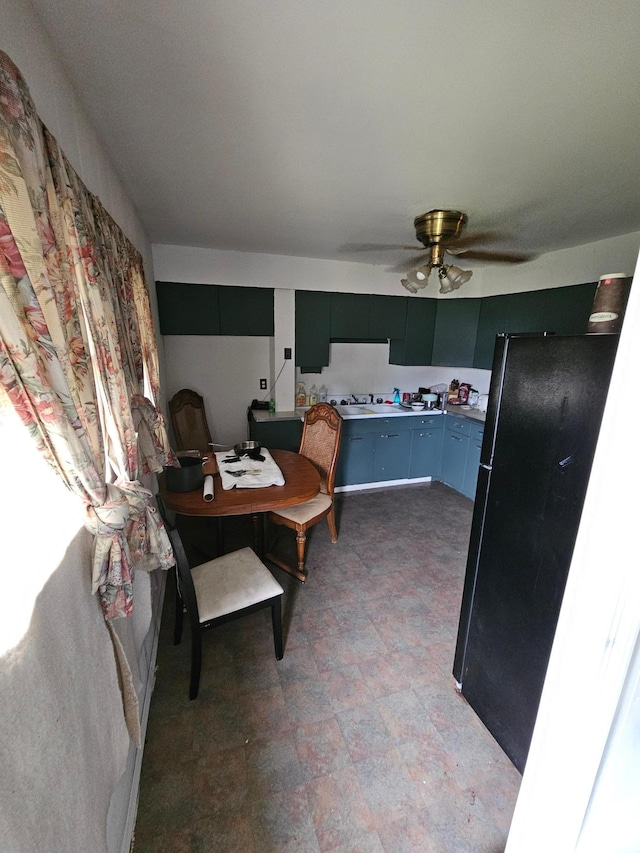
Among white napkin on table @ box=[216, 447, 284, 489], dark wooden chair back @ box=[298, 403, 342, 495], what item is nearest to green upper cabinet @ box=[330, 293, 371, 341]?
dark wooden chair back @ box=[298, 403, 342, 495]

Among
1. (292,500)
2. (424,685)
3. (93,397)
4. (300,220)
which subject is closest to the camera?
(93,397)

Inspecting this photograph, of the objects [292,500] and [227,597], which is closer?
[227,597]

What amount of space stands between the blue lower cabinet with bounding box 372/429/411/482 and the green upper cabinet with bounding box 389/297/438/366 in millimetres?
913

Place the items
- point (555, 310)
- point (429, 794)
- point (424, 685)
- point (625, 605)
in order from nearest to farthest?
point (625, 605)
point (429, 794)
point (424, 685)
point (555, 310)

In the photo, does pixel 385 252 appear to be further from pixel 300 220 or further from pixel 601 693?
pixel 601 693

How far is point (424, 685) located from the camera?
5.49 ft

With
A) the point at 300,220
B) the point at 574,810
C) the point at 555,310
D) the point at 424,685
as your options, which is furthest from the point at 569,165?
the point at 424,685

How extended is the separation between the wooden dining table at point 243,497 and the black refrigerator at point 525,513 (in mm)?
983

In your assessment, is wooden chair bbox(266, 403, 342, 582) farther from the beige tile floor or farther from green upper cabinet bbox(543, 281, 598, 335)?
green upper cabinet bbox(543, 281, 598, 335)

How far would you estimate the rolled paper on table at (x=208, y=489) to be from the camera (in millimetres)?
1864

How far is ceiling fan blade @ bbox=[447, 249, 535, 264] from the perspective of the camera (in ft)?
10.0

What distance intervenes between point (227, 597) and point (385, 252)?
120 inches

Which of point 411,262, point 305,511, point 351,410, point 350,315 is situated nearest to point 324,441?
point 305,511

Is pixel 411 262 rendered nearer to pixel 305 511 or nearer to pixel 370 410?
pixel 370 410
